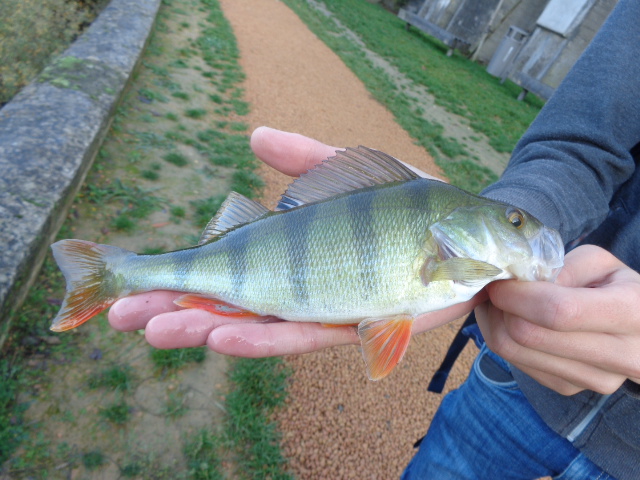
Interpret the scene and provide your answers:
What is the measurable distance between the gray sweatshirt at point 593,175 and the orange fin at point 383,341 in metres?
0.74

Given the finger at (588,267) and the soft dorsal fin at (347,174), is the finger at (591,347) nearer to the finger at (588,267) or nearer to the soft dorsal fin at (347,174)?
the finger at (588,267)

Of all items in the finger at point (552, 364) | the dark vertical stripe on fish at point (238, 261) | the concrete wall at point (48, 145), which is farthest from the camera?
the concrete wall at point (48, 145)

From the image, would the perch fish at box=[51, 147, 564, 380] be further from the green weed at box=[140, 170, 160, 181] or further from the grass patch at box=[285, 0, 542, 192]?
the grass patch at box=[285, 0, 542, 192]

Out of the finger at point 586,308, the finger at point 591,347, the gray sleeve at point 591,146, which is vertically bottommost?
the finger at point 591,347

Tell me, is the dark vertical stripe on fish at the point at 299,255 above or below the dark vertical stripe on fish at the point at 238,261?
above

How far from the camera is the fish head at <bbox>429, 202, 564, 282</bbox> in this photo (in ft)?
5.02

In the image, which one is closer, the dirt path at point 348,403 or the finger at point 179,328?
the finger at point 179,328

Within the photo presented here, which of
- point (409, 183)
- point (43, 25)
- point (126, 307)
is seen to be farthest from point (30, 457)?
point (43, 25)

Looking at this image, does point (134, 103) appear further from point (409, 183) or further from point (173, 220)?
point (409, 183)

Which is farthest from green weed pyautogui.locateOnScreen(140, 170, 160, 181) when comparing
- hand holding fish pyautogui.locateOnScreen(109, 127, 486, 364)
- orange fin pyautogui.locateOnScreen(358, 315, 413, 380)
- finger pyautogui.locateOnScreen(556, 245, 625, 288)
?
finger pyautogui.locateOnScreen(556, 245, 625, 288)

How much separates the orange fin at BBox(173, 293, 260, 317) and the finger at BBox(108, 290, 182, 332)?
158mm

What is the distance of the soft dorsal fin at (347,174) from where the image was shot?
1.89 meters

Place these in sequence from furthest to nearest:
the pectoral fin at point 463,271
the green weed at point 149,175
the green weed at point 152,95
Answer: the green weed at point 152,95 → the green weed at point 149,175 → the pectoral fin at point 463,271

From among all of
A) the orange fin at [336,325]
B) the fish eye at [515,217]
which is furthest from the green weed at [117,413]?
the fish eye at [515,217]
